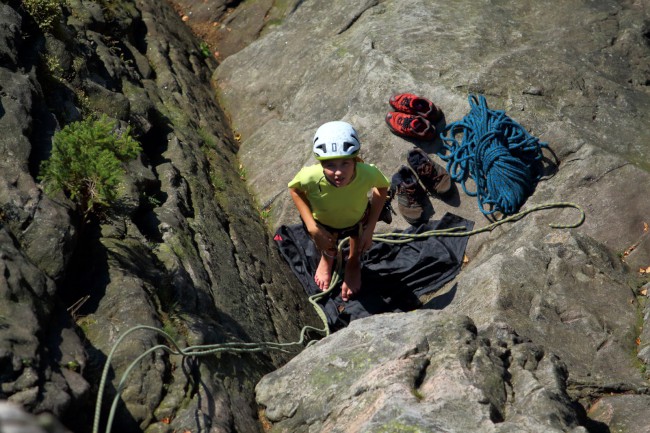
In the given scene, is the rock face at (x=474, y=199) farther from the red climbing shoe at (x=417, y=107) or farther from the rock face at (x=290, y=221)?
the red climbing shoe at (x=417, y=107)

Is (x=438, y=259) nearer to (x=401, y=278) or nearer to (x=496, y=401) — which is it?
(x=401, y=278)

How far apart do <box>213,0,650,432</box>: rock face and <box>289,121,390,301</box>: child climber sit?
0.92 meters

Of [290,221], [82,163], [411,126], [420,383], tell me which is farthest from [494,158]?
[82,163]

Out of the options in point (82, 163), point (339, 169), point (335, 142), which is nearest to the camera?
point (82, 163)

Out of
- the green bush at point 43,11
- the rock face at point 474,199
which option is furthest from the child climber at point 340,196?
the green bush at point 43,11

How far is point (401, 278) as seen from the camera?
790cm

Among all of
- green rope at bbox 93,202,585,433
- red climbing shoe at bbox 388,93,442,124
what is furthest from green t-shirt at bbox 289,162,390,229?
red climbing shoe at bbox 388,93,442,124

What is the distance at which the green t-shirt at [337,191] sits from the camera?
678 centimetres

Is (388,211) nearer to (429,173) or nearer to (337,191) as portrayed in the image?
(429,173)

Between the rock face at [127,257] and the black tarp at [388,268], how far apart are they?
0.65 feet

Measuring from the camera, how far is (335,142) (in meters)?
6.30

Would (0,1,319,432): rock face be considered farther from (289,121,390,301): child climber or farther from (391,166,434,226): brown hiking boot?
(391,166,434,226): brown hiking boot

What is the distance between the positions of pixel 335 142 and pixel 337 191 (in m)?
0.65

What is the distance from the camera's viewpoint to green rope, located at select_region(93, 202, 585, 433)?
14.3ft
